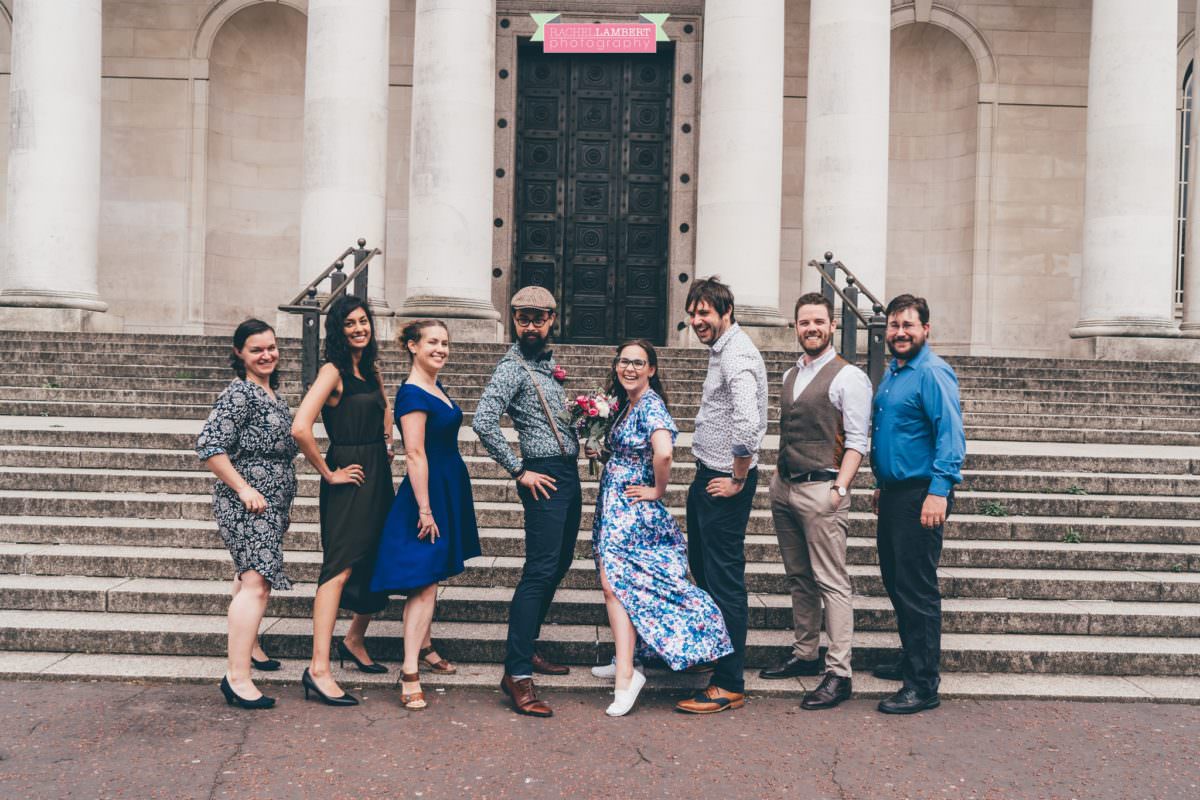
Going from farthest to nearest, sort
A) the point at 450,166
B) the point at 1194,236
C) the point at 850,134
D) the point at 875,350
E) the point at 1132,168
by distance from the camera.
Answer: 1. the point at 1194,236
2. the point at 1132,168
3. the point at 450,166
4. the point at 850,134
5. the point at 875,350

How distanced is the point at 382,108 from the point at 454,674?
9661 millimetres

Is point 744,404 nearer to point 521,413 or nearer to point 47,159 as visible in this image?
point 521,413

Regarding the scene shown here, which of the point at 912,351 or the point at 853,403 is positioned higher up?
the point at 912,351

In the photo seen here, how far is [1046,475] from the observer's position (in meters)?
8.07

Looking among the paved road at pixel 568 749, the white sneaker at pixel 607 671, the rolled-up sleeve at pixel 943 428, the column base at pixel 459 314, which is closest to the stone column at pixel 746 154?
the column base at pixel 459 314

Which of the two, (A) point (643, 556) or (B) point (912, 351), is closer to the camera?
(A) point (643, 556)

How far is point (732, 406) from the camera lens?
5.12 metres

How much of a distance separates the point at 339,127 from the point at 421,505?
30.2 feet

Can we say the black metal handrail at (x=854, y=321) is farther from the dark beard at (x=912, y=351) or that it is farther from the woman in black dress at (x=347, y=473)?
the woman in black dress at (x=347, y=473)

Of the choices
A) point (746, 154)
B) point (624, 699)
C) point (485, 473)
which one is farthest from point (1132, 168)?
point (624, 699)

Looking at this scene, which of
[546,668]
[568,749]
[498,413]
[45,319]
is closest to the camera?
[568,749]

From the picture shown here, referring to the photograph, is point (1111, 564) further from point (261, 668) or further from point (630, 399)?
point (261, 668)

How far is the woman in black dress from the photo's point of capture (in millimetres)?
5051

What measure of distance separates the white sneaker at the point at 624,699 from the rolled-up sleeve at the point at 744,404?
126 centimetres
